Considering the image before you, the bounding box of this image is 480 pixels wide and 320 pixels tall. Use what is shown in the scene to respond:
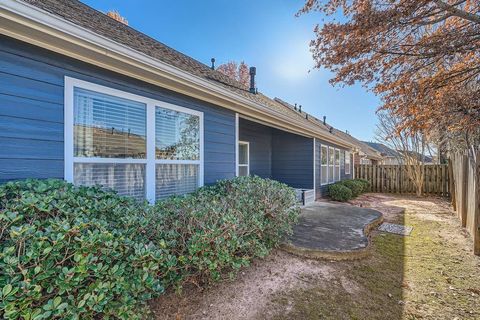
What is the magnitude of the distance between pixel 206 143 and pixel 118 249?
10.3 feet

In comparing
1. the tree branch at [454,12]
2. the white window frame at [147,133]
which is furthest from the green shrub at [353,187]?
the white window frame at [147,133]

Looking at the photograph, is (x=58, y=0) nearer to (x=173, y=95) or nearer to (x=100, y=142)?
(x=173, y=95)

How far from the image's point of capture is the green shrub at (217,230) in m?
2.71

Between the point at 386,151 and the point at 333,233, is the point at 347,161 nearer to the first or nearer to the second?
the point at 333,233

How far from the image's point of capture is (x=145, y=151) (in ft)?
12.9

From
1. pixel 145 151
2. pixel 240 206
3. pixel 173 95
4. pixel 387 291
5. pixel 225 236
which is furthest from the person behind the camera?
pixel 173 95

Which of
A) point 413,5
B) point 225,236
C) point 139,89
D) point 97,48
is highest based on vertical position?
point 413,5

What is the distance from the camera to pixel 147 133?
3.93 meters

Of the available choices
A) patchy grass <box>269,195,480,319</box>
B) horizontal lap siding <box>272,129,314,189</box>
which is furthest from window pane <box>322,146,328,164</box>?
patchy grass <box>269,195,480,319</box>

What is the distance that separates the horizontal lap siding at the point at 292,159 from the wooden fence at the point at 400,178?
7.98 m

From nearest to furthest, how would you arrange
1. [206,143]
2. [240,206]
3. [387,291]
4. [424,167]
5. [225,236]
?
[225,236] → [387,291] → [240,206] → [206,143] → [424,167]

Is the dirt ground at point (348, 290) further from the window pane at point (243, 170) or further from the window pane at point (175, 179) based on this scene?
the window pane at point (243, 170)

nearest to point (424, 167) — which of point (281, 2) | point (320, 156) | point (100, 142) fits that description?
point (320, 156)

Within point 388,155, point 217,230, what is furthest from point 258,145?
point 388,155
